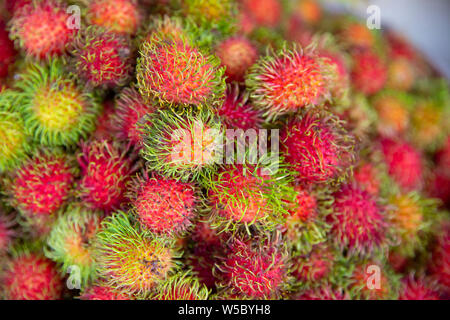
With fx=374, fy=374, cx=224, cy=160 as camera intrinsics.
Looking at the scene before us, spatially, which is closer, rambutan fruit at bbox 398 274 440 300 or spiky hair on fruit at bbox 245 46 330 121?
spiky hair on fruit at bbox 245 46 330 121

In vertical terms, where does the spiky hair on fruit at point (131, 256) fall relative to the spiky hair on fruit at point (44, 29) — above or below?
below

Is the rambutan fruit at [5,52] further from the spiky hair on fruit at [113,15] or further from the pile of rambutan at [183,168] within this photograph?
the spiky hair on fruit at [113,15]

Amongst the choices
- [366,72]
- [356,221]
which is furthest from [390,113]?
[356,221]

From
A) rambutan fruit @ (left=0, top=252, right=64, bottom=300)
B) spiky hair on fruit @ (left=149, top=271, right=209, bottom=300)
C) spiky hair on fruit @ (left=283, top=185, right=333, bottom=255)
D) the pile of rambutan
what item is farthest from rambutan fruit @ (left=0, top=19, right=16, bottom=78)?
spiky hair on fruit @ (left=283, top=185, right=333, bottom=255)

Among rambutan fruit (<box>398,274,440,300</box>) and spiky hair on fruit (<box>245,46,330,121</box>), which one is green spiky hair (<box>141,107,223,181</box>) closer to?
spiky hair on fruit (<box>245,46,330,121</box>)

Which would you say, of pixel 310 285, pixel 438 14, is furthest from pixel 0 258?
pixel 438 14

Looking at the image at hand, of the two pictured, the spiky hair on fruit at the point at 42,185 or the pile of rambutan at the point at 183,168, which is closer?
the pile of rambutan at the point at 183,168

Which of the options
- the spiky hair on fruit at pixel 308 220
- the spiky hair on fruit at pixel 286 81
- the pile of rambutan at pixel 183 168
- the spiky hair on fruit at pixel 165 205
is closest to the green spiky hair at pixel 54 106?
the pile of rambutan at pixel 183 168

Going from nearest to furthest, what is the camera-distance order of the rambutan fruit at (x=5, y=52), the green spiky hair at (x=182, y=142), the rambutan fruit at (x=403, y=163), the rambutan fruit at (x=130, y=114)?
the green spiky hair at (x=182, y=142), the rambutan fruit at (x=130, y=114), the rambutan fruit at (x=5, y=52), the rambutan fruit at (x=403, y=163)
